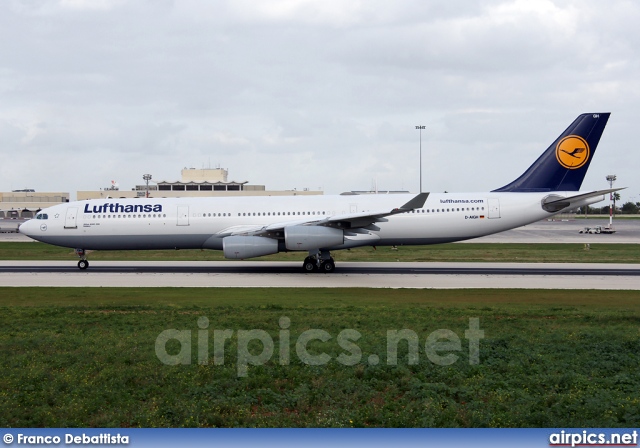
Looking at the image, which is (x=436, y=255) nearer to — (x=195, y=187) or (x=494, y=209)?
(x=494, y=209)

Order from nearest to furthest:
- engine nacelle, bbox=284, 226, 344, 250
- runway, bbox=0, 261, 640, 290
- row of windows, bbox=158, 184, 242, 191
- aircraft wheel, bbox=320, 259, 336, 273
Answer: runway, bbox=0, 261, 640, 290 → engine nacelle, bbox=284, 226, 344, 250 → aircraft wheel, bbox=320, 259, 336, 273 → row of windows, bbox=158, 184, 242, 191

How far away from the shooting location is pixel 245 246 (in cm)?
2908

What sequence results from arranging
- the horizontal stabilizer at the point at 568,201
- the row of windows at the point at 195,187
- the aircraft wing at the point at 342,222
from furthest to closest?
the row of windows at the point at 195,187 → the horizontal stabilizer at the point at 568,201 → the aircraft wing at the point at 342,222

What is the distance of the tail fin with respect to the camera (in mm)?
33219

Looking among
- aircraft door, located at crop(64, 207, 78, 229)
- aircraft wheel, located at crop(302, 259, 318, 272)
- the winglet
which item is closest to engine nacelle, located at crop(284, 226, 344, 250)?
aircraft wheel, located at crop(302, 259, 318, 272)

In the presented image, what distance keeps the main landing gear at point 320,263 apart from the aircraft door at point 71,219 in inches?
476

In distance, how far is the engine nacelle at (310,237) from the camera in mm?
29297

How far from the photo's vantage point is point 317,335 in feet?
46.6

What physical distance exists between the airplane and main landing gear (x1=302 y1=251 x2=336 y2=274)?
49 mm

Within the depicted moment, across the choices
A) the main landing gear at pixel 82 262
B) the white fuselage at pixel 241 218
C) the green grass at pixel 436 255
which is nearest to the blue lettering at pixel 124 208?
the white fuselage at pixel 241 218

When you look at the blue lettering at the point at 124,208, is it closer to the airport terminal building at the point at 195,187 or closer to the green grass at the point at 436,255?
the green grass at the point at 436,255

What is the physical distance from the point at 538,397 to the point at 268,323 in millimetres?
7294

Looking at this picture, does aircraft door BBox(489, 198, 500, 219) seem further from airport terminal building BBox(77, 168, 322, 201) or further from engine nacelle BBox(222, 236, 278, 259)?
airport terminal building BBox(77, 168, 322, 201)

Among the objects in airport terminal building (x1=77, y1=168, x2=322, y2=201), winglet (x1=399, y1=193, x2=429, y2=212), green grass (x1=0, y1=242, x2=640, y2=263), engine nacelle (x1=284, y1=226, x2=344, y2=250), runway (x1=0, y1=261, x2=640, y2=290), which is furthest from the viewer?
airport terminal building (x1=77, y1=168, x2=322, y2=201)
